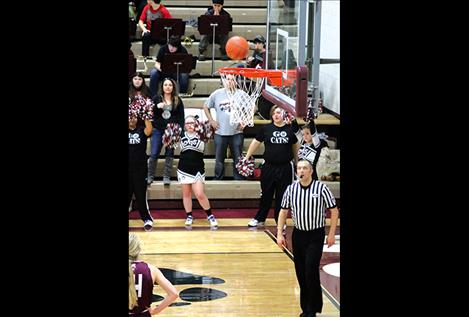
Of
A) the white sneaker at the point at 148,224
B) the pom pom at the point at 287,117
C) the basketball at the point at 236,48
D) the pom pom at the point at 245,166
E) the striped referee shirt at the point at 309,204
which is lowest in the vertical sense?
the white sneaker at the point at 148,224

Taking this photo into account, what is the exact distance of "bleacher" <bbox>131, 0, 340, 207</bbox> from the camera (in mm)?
16188

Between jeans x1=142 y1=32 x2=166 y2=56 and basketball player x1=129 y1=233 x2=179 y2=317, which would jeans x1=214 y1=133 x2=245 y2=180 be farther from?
basketball player x1=129 y1=233 x2=179 y2=317

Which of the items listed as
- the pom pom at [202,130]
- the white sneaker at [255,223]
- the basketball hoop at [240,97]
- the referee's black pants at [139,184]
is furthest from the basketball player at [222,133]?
the referee's black pants at [139,184]

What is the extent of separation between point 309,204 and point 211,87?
8.27m

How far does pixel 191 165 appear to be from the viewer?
1466cm

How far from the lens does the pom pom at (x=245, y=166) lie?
1538 cm

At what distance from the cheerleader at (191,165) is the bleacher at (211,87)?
4.33 feet

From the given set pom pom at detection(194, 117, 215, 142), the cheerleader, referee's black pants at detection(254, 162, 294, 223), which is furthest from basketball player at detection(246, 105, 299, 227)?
the cheerleader

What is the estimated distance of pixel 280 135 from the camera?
14.3m

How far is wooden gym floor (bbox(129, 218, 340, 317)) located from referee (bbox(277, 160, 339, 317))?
1.63 ft

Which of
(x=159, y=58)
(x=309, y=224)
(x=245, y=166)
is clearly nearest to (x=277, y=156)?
(x=245, y=166)

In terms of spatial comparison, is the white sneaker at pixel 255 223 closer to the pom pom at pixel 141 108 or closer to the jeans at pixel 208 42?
the pom pom at pixel 141 108

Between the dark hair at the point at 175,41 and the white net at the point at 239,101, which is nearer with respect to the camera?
the white net at the point at 239,101
